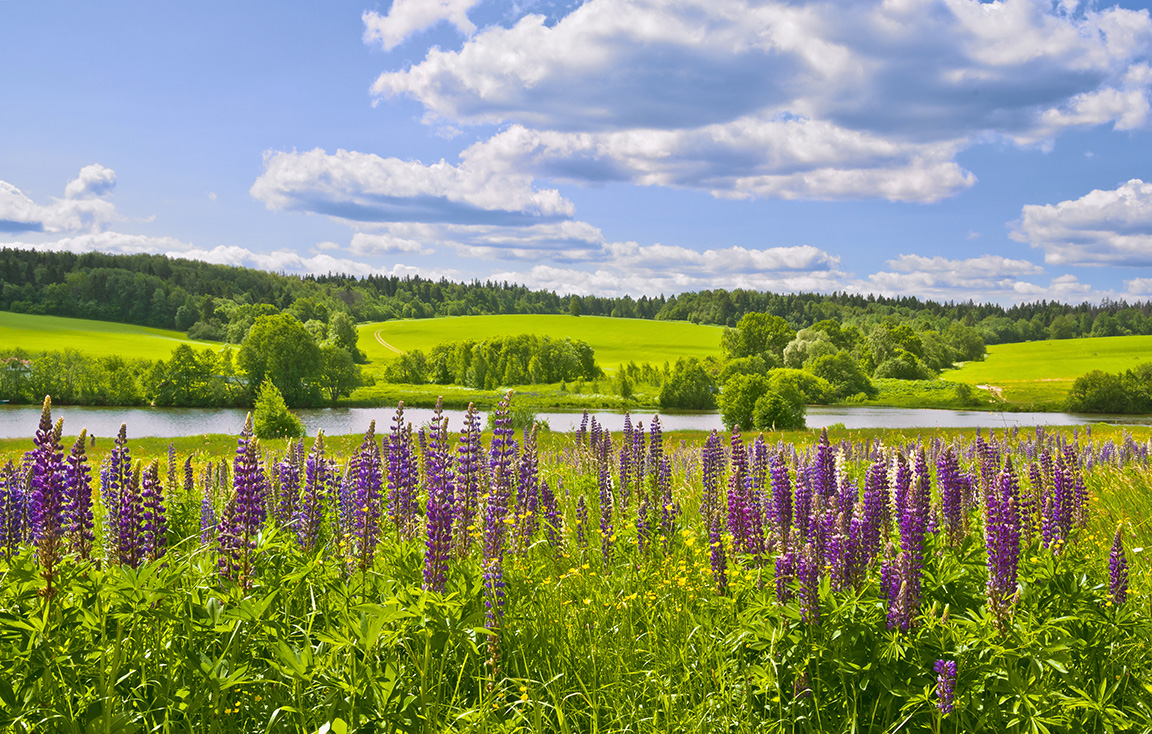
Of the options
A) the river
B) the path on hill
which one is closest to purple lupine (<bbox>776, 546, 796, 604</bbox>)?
the river

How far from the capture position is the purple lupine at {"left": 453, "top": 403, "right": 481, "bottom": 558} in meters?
4.71

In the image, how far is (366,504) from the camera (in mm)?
5406

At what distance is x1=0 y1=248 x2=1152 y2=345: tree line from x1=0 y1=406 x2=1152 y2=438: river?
5809 centimetres

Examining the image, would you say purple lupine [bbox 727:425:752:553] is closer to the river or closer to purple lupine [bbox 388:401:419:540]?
purple lupine [bbox 388:401:419:540]

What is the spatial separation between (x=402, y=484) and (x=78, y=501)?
7.67ft

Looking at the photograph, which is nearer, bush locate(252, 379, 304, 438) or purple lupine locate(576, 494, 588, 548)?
purple lupine locate(576, 494, 588, 548)

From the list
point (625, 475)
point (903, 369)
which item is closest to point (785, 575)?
point (625, 475)

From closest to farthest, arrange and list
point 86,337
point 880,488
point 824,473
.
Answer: point 880,488 < point 824,473 < point 86,337

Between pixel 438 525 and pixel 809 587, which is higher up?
pixel 438 525

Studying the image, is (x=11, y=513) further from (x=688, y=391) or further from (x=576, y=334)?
(x=576, y=334)

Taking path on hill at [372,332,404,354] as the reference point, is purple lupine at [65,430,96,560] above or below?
below

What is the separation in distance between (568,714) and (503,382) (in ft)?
325

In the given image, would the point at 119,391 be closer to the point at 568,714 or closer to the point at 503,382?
the point at 503,382

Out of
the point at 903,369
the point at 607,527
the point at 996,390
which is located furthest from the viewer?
the point at 903,369
